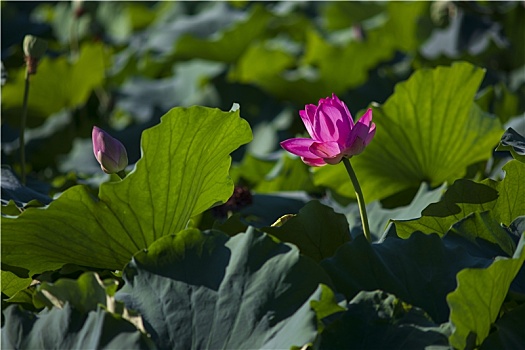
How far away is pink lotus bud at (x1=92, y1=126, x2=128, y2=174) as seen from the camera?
1089 millimetres

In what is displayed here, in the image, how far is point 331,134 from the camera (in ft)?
3.34

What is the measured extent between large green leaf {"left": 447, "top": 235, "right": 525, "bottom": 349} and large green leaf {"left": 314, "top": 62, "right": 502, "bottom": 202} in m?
0.67

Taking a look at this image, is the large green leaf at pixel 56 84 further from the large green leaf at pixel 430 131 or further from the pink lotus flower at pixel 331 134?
the pink lotus flower at pixel 331 134

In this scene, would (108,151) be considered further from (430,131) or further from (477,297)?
(430,131)

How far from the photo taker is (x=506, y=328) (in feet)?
2.85

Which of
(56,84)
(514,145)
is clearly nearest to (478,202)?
(514,145)

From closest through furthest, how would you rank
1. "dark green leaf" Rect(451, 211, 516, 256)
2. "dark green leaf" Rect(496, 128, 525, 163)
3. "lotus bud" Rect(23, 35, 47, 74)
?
"dark green leaf" Rect(451, 211, 516, 256) < "dark green leaf" Rect(496, 128, 525, 163) < "lotus bud" Rect(23, 35, 47, 74)

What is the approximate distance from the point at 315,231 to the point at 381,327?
0.73 ft

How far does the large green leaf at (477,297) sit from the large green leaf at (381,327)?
0.02 m

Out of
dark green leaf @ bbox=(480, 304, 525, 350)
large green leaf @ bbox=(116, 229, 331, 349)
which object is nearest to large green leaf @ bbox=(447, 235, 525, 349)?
dark green leaf @ bbox=(480, 304, 525, 350)

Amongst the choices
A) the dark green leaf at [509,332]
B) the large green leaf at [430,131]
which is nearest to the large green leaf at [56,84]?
the large green leaf at [430,131]

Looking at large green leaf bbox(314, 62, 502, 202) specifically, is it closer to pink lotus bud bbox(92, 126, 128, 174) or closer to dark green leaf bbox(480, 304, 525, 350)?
pink lotus bud bbox(92, 126, 128, 174)

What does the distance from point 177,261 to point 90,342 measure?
4.8 inches

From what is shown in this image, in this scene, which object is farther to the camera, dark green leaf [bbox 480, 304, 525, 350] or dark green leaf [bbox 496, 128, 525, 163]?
dark green leaf [bbox 496, 128, 525, 163]
